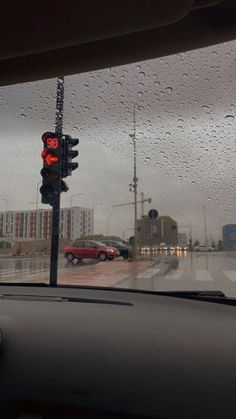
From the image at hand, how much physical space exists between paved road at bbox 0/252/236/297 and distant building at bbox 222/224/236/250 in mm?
273

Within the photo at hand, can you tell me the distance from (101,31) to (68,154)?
1451 mm

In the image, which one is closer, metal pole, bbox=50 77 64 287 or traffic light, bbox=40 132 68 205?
metal pole, bbox=50 77 64 287

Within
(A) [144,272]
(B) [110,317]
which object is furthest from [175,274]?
(B) [110,317]

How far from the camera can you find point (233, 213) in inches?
133

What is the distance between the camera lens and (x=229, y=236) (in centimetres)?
334

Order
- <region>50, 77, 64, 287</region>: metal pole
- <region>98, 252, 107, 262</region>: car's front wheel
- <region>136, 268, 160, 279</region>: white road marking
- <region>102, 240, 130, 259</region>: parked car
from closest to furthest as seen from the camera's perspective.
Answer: <region>50, 77, 64, 287</region>: metal pole → <region>102, 240, 130, 259</region>: parked car → <region>136, 268, 160, 279</region>: white road marking → <region>98, 252, 107, 262</region>: car's front wheel

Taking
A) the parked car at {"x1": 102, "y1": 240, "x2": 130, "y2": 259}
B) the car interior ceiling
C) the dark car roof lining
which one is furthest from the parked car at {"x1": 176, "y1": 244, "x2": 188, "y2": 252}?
the dark car roof lining

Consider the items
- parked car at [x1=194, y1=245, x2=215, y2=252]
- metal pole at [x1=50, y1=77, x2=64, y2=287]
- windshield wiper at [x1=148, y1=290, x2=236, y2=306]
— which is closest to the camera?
windshield wiper at [x1=148, y1=290, x2=236, y2=306]

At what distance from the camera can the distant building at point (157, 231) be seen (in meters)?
3.68

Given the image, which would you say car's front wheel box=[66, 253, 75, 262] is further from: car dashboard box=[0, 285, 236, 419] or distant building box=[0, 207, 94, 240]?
car dashboard box=[0, 285, 236, 419]

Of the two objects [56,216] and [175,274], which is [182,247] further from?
[56,216]

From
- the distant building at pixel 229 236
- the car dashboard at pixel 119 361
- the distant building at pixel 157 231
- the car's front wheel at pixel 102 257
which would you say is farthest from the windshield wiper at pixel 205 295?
the car's front wheel at pixel 102 257

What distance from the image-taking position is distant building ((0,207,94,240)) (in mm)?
3604

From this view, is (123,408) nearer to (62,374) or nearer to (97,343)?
(62,374)
